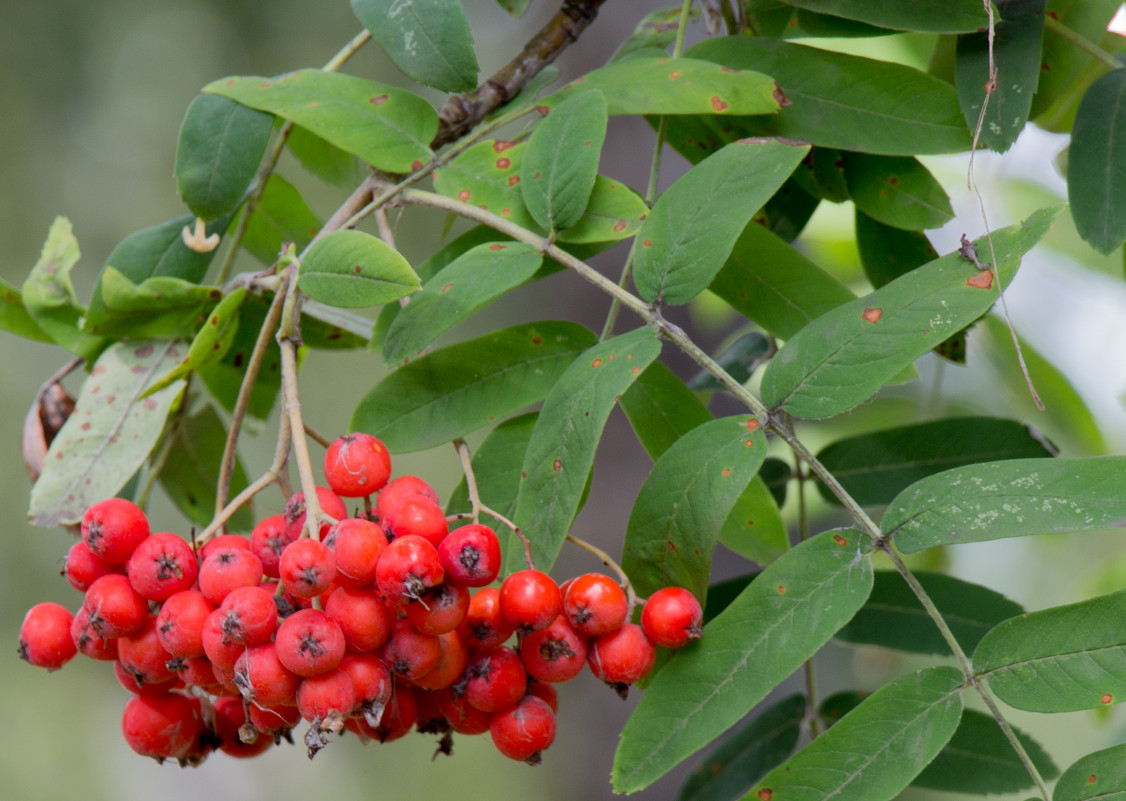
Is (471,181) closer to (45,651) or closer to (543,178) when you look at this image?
(543,178)

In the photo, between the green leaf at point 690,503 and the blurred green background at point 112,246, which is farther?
the blurred green background at point 112,246

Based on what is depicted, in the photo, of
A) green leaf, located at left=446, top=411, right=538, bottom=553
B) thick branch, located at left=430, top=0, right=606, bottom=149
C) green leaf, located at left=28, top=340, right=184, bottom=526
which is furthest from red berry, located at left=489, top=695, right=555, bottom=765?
thick branch, located at left=430, top=0, right=606, bottom=149

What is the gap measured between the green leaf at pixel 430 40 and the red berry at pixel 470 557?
1.12 feet

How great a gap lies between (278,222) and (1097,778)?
772mm

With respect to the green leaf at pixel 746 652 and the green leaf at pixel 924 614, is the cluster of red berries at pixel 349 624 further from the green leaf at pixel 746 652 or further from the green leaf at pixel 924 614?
the green leaf at pixel 924 614

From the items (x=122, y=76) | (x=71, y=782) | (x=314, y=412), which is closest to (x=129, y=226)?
(x=122, y=76)

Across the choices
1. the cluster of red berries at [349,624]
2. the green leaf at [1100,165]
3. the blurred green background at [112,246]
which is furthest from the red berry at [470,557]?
the blurred green background at [112,246]

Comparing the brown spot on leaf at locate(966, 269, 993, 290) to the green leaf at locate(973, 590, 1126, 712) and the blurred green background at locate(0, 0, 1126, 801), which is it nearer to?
the green leaf at locate(973, 590, 1126, 712)

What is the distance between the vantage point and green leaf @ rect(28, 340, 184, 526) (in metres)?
0.62

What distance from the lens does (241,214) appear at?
0.83 metres

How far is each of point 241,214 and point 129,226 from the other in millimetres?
2304

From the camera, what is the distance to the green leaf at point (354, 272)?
1.64 ft

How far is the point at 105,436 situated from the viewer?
65cm

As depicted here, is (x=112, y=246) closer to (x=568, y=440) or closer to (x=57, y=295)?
(x=57, y=295)
